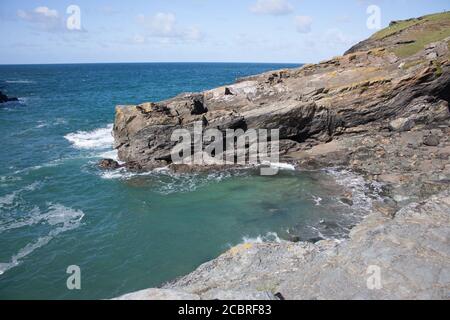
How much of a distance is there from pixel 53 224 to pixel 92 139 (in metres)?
26.4

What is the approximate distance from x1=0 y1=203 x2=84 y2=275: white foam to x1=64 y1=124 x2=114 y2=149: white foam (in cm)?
1878

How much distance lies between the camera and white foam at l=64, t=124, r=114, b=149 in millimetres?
47250

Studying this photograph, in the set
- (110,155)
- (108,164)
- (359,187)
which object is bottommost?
(359,187)

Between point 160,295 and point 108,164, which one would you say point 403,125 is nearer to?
point 108,164

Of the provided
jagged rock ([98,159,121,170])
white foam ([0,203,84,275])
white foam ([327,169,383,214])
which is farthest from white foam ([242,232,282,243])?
jagged rock ([98,159,121,170])

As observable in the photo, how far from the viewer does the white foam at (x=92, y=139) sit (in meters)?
47.2

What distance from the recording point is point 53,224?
2628 cm

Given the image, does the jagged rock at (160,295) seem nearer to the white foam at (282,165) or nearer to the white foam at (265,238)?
the white foam at (265,238)

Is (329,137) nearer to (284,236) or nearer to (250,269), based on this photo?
(284,236)

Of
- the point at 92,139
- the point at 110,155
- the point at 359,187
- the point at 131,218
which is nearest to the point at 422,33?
the point at 359,187

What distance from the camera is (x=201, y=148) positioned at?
37.1 metres
